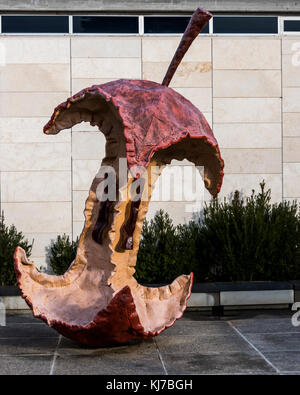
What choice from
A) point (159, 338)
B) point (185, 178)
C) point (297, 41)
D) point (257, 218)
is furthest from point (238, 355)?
point (297, 41)

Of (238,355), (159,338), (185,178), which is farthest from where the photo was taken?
(185,178)

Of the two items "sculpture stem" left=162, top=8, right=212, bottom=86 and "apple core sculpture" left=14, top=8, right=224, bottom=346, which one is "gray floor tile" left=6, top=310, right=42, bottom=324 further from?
"sculpture stem" left=162, top=8, right=212, bottom=86

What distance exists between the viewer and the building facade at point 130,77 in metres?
10.4

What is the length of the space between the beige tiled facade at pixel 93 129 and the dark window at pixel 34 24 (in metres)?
0.17

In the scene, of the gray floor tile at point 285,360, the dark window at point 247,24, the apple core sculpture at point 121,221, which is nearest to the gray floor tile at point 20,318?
the apple core sculpture at point 121,221

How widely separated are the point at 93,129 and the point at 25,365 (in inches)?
217

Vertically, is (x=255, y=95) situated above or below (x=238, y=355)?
above

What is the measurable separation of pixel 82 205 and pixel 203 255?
206 cm

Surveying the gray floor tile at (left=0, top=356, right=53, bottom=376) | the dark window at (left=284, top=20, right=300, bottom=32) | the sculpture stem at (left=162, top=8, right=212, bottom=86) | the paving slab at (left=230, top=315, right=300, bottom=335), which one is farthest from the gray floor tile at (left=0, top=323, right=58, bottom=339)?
the dark window at (left=284, top=20, right=300, bottom=32)

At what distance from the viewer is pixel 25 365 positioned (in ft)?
18.1

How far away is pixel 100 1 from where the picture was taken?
409 inches

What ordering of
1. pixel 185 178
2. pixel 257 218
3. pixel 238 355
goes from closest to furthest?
pixel 238 355 → pixel 257 218 → pixel 185 178

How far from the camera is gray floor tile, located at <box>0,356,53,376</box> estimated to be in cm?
529

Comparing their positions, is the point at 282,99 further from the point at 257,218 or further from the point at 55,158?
the point at 55,158
